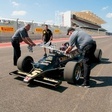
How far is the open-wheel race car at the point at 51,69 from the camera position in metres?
5.37

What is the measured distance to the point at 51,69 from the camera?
5.91 meters

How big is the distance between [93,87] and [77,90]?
0.56m

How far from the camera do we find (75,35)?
5.50 m

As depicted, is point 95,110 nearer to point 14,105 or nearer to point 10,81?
point 14,105

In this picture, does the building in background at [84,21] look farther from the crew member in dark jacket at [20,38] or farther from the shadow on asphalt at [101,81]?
the shadow on asphalt at [101,81]

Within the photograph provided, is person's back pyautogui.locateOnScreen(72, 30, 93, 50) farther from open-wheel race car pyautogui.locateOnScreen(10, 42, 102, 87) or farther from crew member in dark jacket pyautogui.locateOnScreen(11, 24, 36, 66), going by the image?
crew member in dark jacket pyautogui.locateOnScreen(11, 24, 36, 66)

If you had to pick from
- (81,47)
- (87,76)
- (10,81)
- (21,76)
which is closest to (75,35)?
(81,47)

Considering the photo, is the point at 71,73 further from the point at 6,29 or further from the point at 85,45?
the point at 6,29

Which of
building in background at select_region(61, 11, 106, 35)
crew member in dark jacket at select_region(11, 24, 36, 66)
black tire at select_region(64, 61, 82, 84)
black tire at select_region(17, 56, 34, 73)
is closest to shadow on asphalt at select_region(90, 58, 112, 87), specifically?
black tire at select_region(64, 61, 82, 84)

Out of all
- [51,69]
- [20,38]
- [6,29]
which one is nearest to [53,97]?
[51,69]

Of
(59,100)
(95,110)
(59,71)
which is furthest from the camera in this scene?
(59,71)

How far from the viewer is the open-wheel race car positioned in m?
5.37

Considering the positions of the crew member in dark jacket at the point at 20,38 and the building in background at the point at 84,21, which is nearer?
the crew member in dark jacket at the point at 20,38

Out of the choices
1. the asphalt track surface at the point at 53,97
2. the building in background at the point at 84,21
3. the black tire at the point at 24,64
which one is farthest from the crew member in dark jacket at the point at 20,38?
the building in background at the point at 84,21
